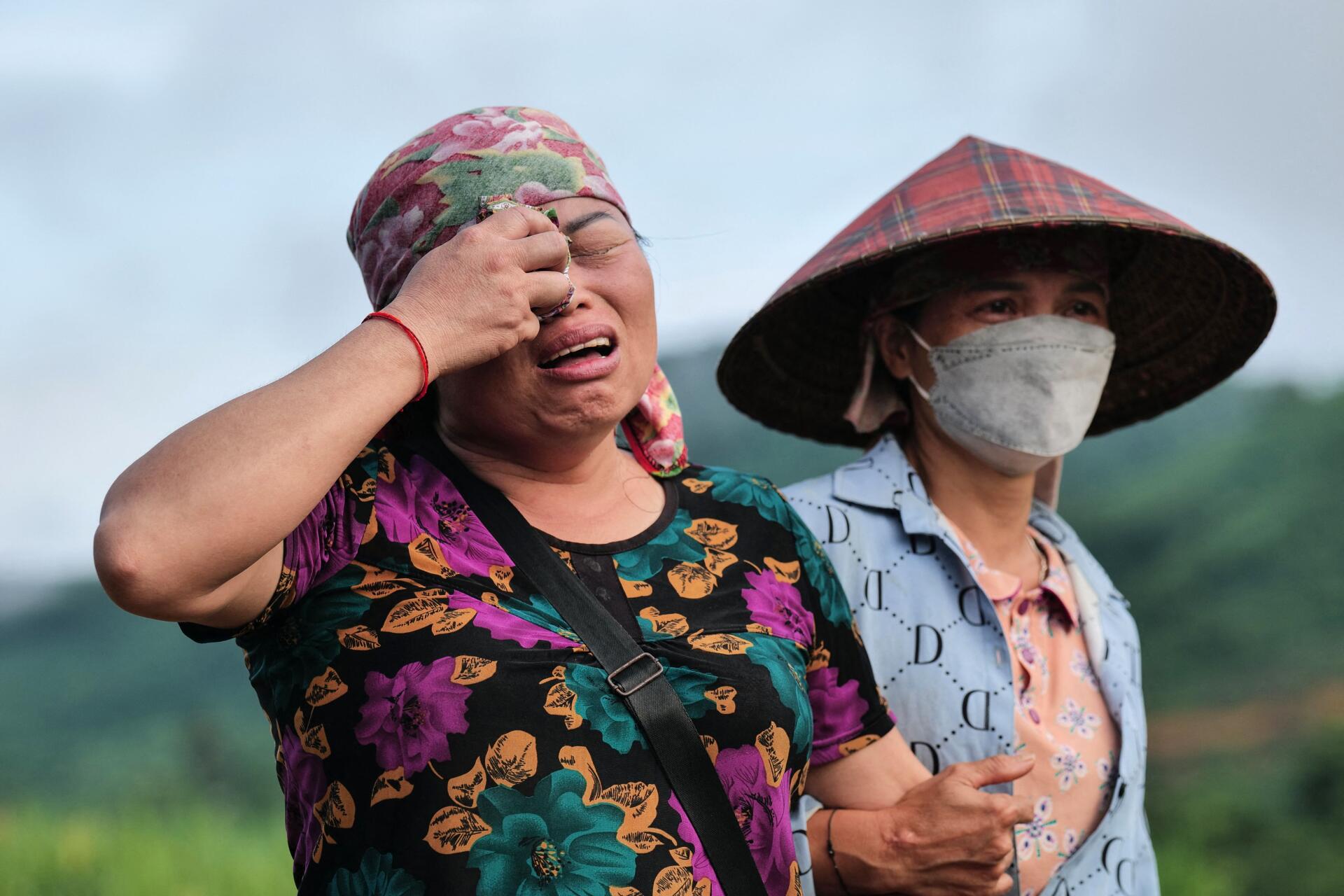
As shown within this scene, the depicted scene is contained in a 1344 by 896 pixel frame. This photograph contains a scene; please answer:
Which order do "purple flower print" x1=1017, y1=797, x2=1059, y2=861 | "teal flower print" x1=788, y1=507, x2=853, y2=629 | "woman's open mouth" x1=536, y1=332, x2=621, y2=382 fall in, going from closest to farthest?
"woman's open mouth" x1=536, y1=332, x2=621, y2=382, "teal flower print" x1=788, y1=507, x2=853, y2=629, "purple flower print" x1=1017, y1=797, x2=1059, y2=861

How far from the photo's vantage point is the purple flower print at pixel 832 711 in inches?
82.1

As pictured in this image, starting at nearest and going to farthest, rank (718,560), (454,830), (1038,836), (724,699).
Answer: (454,830) → (724,699) → (718,560) → (1038,836)

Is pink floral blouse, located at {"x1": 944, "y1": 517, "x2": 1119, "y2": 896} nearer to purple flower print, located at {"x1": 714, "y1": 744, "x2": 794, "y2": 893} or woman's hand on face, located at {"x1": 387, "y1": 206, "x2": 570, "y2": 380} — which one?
purple flower print, located at {"x1": 714, "y1": 744, "x2": 794, "y2": 893}

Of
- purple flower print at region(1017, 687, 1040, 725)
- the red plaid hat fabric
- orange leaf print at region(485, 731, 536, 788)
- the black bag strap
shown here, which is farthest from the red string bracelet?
purple flower print at region(1017, 687, 1040, 725)

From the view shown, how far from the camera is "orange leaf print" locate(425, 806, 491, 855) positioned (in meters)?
1.53

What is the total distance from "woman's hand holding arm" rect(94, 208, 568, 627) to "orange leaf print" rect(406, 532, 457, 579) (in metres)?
0.21

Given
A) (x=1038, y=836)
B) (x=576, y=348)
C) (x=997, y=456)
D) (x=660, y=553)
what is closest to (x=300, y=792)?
(x=660, y=553)

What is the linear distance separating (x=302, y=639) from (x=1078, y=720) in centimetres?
179

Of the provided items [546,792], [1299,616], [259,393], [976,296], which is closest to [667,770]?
[546,792]

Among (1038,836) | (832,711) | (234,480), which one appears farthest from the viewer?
(1038,836)

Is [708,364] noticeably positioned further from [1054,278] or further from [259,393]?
[259,393]

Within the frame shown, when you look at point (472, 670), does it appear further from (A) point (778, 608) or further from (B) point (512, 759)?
(A) point (778, 608)

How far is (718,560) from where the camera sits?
1.97 m

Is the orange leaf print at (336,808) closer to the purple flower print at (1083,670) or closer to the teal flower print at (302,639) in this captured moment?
the teal flower print at (302,639)
